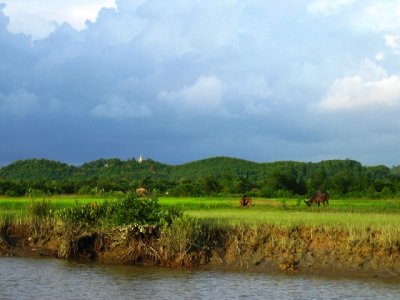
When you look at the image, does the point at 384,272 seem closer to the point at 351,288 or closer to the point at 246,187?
the point at 351,288

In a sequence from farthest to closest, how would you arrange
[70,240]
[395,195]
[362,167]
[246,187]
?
[362,167], [246,187], [395,195], [70,240]

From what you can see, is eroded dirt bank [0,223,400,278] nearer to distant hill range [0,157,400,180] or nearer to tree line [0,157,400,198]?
tree line [0,157,400,198]

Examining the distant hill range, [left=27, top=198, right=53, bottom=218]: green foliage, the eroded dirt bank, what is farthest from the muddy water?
the distant hill range

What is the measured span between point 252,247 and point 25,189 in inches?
1336

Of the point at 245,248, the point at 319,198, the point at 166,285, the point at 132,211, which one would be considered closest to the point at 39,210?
the point at 132,211

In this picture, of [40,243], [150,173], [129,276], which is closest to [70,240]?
[40,243]

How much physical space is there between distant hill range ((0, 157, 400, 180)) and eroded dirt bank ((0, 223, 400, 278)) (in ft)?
224

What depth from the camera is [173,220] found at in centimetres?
2014

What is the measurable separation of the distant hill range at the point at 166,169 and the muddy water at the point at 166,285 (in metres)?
70.4

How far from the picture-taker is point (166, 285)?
17.2 m

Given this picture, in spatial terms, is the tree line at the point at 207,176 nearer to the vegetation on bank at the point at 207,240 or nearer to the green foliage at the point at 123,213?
the green foliage at the point at 123,213

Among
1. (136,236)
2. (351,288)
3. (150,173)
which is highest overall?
(150,173)

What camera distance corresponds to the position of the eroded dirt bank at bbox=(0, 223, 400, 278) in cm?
1916

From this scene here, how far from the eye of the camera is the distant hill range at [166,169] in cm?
9338
